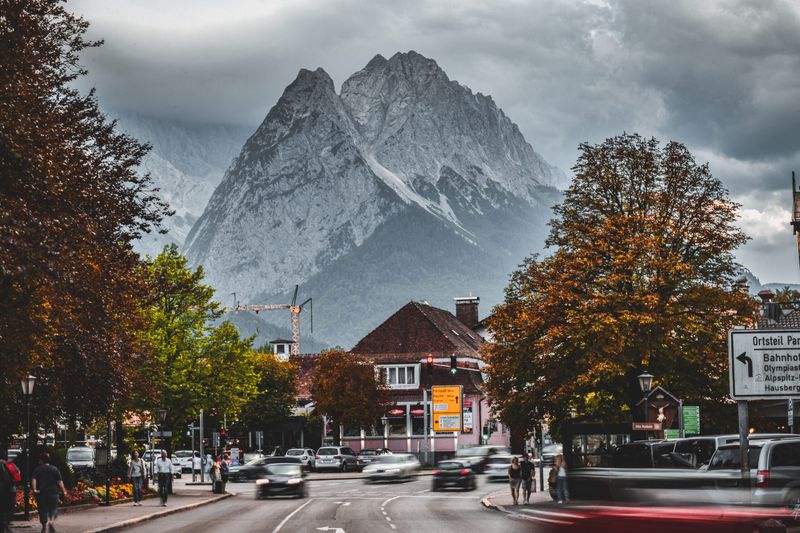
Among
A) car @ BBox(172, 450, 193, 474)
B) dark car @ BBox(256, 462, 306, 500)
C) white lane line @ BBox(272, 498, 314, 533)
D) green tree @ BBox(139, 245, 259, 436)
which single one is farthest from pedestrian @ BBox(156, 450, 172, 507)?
car @ BBox(172, 450, 193, 474)

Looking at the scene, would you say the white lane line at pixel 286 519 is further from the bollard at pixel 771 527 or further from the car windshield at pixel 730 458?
the bollard at pixel 771 527

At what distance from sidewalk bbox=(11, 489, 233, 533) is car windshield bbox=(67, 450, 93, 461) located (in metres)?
20.8

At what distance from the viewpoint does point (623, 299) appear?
45906 mm

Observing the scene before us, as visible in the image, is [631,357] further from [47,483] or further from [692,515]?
[692,515]

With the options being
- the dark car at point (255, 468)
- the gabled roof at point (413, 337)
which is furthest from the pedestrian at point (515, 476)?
the gabled roof at point (413, 337)

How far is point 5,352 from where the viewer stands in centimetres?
2495

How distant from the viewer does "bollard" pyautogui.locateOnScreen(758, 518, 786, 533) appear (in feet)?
30.1

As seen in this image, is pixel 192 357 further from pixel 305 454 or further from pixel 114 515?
pixel 305 454

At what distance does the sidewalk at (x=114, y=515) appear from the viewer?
28.3 metres

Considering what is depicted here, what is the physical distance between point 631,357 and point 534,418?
6357 millimetres

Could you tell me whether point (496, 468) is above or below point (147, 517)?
below

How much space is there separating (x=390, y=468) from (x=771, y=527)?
51.3m

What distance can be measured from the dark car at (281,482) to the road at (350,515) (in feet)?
1.63

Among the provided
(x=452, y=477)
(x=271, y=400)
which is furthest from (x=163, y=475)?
(x=271, y=400)
